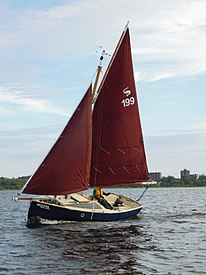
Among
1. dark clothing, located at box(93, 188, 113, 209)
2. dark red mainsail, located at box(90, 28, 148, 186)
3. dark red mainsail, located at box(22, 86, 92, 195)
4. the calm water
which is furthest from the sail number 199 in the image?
the calm water

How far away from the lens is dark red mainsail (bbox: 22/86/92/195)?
35.5 meters

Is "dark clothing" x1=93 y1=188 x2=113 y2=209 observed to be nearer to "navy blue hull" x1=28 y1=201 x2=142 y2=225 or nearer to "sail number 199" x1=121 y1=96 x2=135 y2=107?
Result: "navy blue hull" x1=28 y1=201 x2=142 y2=225

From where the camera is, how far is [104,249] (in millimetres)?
26047

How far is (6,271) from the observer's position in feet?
68.5

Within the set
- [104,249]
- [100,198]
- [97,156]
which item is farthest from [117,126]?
[104,249]

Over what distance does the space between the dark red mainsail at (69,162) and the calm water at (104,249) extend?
110 inches

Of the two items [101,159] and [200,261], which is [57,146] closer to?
[101,159]

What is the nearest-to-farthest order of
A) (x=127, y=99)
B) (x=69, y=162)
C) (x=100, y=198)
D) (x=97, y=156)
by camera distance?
(x=69, y=162), (x=100, y=198), (x=97, y=156), (x=127, y=99)

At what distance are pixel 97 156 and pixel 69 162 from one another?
3.49 m

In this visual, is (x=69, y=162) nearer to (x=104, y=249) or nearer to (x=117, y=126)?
(x=117, y=126)

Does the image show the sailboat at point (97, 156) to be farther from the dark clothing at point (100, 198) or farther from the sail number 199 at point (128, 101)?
the dark clothing at point (100, 198)

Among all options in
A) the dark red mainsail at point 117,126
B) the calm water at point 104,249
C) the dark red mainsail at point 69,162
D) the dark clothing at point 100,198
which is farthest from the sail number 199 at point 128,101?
the calm water at point 104,249

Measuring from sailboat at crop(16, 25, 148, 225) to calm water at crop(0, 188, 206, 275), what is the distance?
4.09 feet

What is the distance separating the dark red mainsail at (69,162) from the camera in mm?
35469
